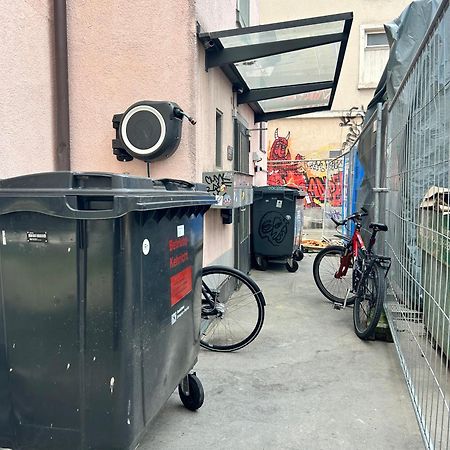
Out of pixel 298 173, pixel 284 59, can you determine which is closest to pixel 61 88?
pixel 284 59

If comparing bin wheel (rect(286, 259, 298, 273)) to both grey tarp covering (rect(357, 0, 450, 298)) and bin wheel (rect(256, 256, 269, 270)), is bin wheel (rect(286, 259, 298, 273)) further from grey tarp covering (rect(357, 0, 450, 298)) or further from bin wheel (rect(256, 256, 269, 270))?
grey tarp covering (rect(357, 0, 450, 298))

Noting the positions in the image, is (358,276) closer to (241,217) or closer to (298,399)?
(298,399)

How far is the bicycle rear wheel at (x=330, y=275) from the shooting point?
221 inches

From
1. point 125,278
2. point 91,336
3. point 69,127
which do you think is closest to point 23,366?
point 91,336

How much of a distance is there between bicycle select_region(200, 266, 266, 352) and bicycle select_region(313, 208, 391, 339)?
1.03 meters

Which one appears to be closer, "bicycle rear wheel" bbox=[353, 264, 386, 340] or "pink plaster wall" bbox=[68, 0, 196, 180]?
"bicycle rear wheel" bbox=[353, 264, 386, 340]

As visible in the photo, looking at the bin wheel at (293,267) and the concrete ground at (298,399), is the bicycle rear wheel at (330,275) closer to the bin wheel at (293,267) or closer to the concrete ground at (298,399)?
the concrete ground at (298,399)

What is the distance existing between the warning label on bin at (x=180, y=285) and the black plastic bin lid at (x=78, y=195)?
1.72 ft

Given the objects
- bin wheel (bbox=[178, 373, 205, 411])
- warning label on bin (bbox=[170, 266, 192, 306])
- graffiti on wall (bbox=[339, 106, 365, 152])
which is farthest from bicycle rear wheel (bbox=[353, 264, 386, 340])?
graffiti on wall (bbox=[339, 106, 365, 152])

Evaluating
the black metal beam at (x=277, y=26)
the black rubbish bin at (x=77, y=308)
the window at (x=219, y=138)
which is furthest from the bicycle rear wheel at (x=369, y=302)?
the black rubbish bin at (x=77, y=308)

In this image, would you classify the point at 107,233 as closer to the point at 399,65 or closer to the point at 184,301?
the point at 184,301

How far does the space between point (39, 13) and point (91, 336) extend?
3397 millimetres

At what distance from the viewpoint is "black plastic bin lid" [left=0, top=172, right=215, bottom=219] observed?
1.80m

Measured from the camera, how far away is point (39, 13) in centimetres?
403
